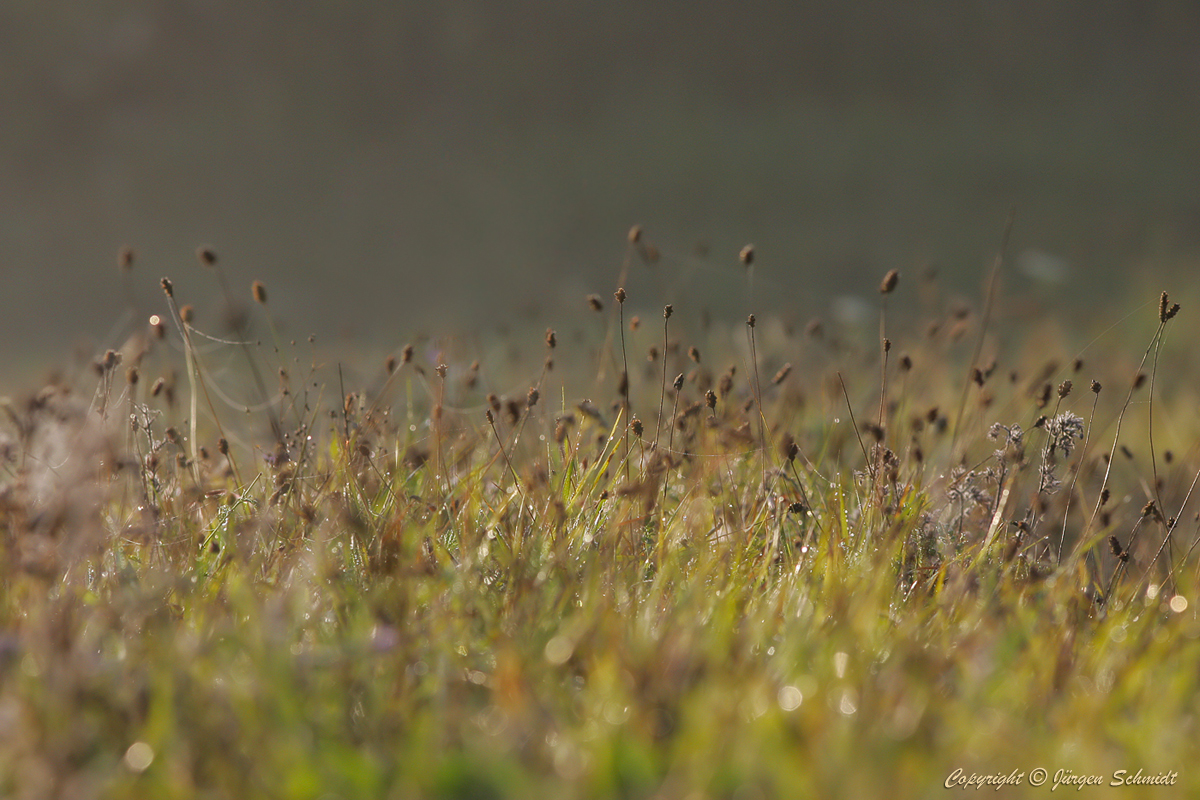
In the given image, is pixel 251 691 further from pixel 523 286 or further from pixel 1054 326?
pixel 523 286

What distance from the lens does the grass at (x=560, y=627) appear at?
3.69ft

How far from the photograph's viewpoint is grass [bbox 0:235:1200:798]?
44.3 inches

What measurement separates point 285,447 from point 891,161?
8.46 metres

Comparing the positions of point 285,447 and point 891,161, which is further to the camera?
point 891,161

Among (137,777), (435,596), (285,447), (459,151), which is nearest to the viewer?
(137,777)

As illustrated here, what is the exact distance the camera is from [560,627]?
1567 mm

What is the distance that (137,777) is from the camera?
1.14 m

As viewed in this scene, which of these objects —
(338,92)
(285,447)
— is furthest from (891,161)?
(285,447)

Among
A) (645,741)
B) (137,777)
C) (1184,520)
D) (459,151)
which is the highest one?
(459,151)

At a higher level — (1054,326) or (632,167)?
(632,167)

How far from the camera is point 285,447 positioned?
2107mm

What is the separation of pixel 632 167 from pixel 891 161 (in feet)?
8.19

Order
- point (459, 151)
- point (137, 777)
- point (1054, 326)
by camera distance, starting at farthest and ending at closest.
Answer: point (459, 151), point (1054, 326), point (137, 777)

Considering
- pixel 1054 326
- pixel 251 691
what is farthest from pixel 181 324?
pixel 1054 326
